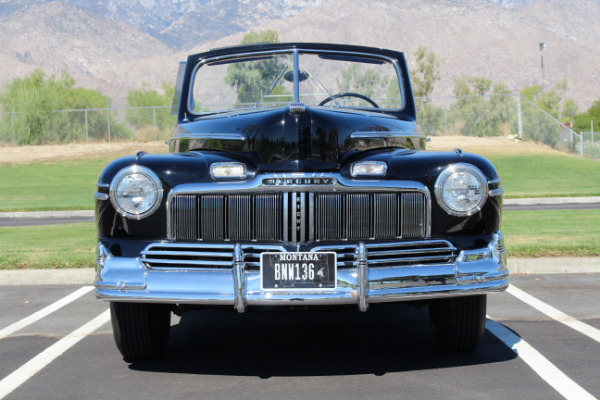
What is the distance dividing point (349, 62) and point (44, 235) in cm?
739

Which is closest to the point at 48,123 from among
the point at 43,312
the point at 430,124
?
the point at 430,124

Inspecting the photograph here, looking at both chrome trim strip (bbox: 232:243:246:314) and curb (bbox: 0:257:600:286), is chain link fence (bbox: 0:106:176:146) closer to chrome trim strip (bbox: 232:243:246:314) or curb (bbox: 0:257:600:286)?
curb (bbox: 0:257:600:286)

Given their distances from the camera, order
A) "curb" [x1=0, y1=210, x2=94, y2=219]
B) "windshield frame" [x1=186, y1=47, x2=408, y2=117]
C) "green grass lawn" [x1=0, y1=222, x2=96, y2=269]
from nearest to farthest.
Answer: "windshield frame" [x1=186, y1=47, x2=408, y2=117]
"green grass lawn" [x1=0, y1=222, x2=96, y2=269]
"curb" [x1=0, y1=210, x2=94, y2=219]

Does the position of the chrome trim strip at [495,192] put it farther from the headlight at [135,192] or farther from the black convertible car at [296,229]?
the headlight at [135,192]

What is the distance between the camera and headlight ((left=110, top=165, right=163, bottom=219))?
4.39 meters

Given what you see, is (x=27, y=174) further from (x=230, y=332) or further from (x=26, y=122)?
(x=230, y=332)

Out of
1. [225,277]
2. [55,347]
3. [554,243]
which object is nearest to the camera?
[225,277]

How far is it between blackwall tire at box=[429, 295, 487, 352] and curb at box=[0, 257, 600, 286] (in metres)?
3.59

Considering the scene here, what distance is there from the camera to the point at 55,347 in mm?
5305

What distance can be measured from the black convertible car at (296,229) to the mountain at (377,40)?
11943 cm

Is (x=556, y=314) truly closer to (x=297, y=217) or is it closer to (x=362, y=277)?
(x=362, y=277)

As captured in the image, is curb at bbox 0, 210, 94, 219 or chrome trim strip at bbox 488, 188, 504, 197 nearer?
chrome trim strip at bbox 488, 188, 504, 197

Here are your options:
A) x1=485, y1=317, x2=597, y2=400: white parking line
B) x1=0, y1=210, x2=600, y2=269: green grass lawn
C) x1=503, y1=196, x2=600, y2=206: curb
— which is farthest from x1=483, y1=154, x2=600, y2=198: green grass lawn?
x1=485, y1=317, x2=597, y2=400: white parking line

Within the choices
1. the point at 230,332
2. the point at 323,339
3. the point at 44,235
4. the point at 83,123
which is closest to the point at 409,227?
the point at 323,339
